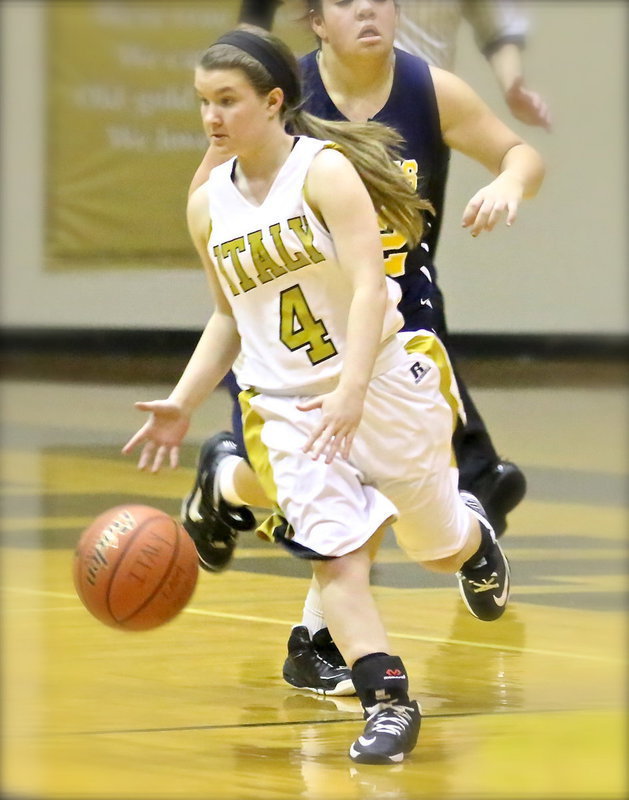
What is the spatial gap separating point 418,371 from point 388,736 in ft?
2.62

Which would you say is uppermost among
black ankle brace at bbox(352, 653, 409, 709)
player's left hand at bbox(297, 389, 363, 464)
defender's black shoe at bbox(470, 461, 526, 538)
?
player's left hand at bbox(297, 389, 363, 464)

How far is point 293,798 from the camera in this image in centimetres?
267

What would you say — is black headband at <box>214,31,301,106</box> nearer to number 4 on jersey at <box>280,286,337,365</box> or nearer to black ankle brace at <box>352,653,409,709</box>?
number 4 on jersey at <box>280,286,337,365</box>

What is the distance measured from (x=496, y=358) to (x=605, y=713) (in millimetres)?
10369

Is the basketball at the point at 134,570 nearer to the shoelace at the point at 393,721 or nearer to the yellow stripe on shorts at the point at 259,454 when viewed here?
the yellow stripe on shorts at the point at 259,454

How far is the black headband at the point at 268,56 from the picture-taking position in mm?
3297

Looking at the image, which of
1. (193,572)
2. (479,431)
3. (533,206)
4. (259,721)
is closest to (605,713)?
(259,721)

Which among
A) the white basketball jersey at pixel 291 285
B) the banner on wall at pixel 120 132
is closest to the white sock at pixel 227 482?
the white basketball jersey at pixel 291 285

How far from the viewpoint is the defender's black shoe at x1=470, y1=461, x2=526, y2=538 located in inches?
185

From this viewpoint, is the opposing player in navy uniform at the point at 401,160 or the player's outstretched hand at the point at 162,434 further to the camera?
the opposing player in navy uniform at the point at 401,160

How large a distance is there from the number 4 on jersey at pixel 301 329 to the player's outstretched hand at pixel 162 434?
0.31 metres

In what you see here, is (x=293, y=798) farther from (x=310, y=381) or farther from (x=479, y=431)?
(x=479, y=431)

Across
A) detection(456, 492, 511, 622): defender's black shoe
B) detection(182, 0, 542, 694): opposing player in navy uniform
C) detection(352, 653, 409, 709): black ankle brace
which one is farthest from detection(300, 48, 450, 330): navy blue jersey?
detection(352, 653, 409, 709): black ankle brace

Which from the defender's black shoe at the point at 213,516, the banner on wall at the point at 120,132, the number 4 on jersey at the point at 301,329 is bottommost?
the banner on wall at the point at 120,132
